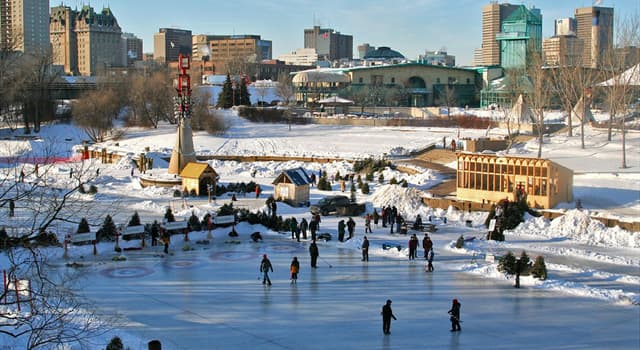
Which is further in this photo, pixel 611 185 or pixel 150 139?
pixel 150 139

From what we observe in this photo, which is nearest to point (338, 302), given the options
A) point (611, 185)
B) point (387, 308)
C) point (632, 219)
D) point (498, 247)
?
point (387, 308)

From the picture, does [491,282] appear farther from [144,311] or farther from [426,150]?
[426,150]

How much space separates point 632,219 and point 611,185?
8505 mm

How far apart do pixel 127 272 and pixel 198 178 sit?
52.9 feet

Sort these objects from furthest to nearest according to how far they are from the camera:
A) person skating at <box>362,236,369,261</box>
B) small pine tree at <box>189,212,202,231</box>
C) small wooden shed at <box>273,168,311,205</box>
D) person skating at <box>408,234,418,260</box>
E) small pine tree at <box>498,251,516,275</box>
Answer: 1. small wooden shed at <box>273,168,311,205</box>
2. small pine tree at <box>189,212,202,231</box>
3. person skating at <box>408,234,418,260</box>
4. person skating at <box>362,236,369,261</box>
5. small pine tree at <box>498,251,516,275</box>

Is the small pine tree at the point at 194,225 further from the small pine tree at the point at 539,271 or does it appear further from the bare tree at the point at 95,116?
the bare tree at the point at 95,116

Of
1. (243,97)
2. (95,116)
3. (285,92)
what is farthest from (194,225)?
(285,92)

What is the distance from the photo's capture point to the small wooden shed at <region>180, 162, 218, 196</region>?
37219 millimetres

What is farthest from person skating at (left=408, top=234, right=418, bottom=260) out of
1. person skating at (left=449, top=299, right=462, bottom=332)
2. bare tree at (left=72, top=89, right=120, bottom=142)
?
bare tree at (left=72, top=89, right=120, bottom=142)

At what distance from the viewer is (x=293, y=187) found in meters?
34.0

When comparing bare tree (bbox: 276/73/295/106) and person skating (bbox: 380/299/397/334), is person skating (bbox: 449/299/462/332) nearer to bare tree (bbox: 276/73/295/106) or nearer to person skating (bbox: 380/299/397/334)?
person skating (bbox: 380/299/397/334)

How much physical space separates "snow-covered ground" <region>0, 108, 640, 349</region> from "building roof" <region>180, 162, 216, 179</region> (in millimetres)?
1805

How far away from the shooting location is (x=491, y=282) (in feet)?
66.6

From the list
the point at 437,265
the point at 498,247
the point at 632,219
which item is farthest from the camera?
the point at 632,219
